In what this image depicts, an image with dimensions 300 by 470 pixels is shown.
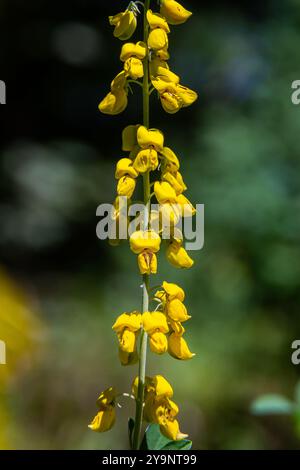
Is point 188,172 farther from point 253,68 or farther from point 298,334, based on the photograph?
point 298,334

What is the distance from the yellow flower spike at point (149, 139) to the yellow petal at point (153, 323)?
1.02 feet

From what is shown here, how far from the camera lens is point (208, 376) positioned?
11.3ft

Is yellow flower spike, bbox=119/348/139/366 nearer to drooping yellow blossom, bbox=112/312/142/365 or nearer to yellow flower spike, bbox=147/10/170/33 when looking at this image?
drooping yellow blossom, bbox=112/312/142/365

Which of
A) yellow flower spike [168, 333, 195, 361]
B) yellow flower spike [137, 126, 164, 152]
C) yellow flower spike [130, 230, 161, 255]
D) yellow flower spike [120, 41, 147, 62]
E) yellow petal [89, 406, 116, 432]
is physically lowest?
yellow petal [89, 406, 116, 432]

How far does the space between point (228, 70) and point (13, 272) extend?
1905 millimetres

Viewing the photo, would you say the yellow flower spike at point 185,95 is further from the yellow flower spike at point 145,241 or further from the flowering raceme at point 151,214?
the yellow flower spike at point 145,241

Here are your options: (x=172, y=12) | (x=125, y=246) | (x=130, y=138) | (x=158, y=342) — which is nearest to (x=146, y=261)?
(x=158, y=342)

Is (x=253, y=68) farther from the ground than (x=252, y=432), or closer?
farther from the ground

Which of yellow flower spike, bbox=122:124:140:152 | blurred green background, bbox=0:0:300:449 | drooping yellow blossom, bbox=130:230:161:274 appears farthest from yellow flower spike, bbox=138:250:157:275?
blurred green background, bbox=0:0:300:449

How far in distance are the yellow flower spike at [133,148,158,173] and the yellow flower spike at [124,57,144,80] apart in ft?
0.46

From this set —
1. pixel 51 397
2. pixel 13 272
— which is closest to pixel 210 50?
pixel 13 272

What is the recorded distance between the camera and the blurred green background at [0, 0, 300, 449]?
3.40 m

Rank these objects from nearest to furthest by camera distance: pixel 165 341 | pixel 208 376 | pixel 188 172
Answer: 1. pixel 165 341
2. pixel 208 376
3. pixel 188 172

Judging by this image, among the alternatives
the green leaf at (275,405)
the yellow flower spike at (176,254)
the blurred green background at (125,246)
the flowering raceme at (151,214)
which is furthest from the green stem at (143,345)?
the blurred green background at (125,246)
